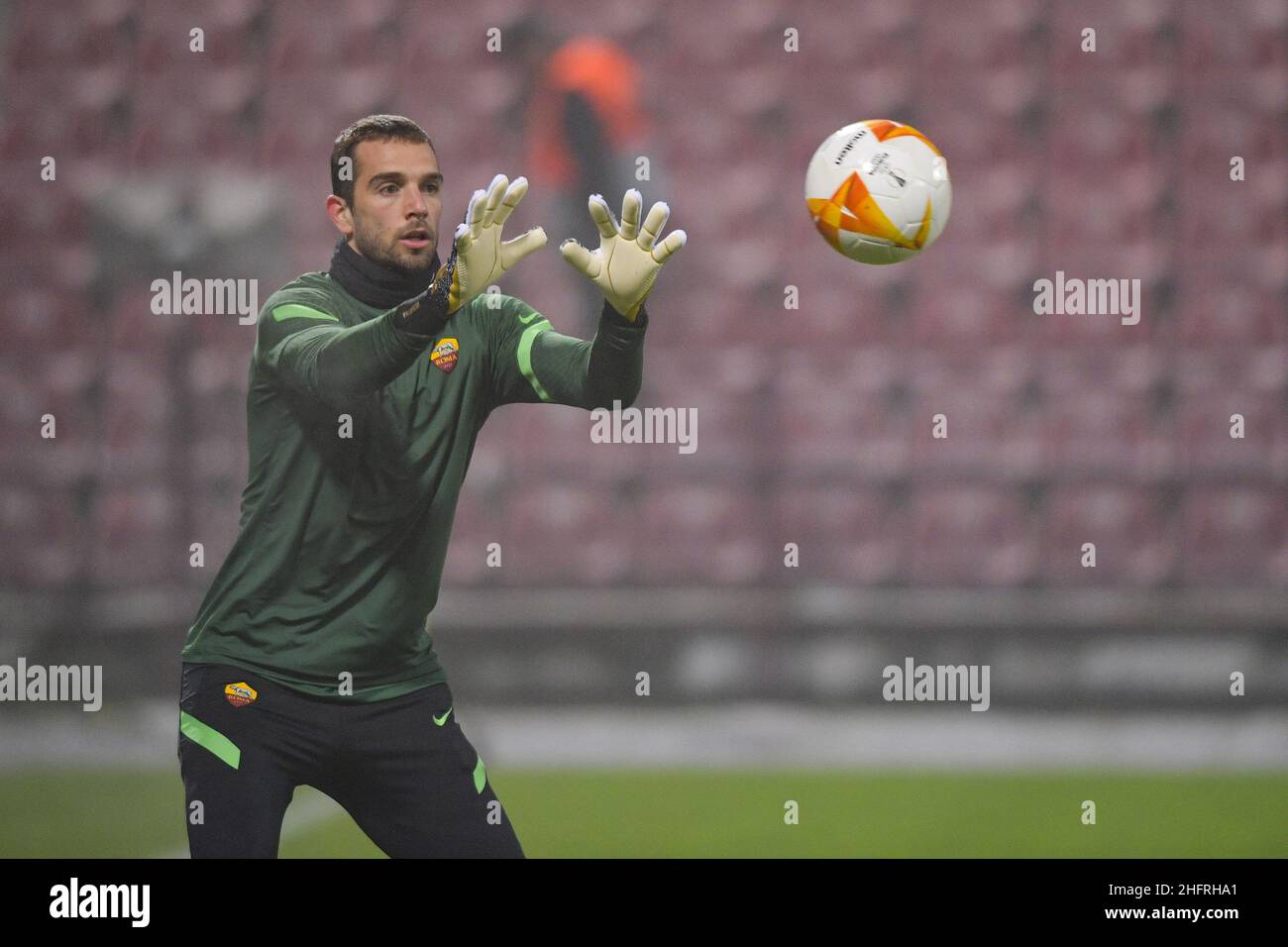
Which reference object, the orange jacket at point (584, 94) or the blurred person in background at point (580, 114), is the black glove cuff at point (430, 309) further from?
the orange jacket at point (584, 94)

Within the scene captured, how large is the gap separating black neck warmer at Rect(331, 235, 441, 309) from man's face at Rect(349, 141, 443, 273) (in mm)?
19

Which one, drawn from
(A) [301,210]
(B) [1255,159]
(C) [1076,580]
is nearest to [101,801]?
(A) [301,210]

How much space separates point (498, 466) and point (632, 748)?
178 centimetres

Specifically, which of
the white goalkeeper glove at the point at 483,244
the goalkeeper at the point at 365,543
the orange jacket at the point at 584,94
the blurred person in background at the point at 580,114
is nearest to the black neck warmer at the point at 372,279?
the goalkeeper at the point at 365,543

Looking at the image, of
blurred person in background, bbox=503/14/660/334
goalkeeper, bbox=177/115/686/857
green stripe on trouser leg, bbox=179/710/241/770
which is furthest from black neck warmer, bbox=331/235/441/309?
blurred person in background, bbox=503/14/660/334

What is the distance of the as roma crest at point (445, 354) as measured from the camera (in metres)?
3.45

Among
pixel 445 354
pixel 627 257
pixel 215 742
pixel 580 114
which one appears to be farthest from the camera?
pixel 580 114

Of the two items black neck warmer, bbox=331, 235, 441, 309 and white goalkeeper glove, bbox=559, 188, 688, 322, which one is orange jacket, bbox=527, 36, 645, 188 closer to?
black neck warmer, bbox=331, 235, 441, 309

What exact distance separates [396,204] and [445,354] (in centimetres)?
43

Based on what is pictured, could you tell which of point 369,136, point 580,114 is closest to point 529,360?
point 369,136

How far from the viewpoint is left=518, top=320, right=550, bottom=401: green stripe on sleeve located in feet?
11.4

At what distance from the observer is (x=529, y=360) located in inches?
137

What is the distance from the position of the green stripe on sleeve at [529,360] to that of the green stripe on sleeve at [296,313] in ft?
1.57

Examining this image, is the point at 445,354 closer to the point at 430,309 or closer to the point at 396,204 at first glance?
the point at 396,204
